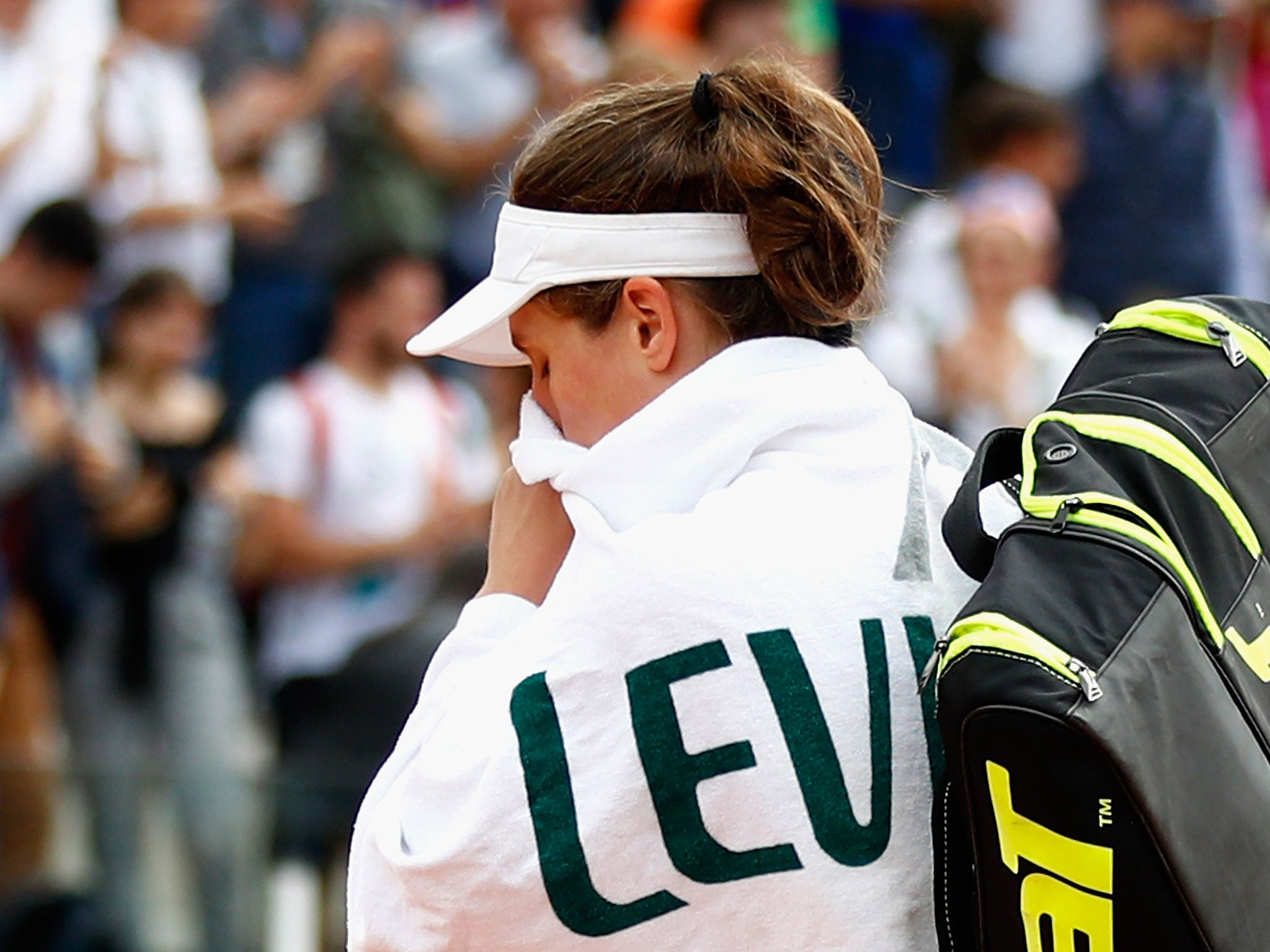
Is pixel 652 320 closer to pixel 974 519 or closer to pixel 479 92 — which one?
pixel 974 519

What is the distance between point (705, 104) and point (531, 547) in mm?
488

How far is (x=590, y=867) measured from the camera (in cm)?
188

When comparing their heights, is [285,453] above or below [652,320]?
below

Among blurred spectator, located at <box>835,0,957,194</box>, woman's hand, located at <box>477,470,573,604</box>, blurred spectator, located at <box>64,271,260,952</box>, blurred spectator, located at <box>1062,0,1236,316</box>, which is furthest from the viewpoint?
blurred spectator, located at <box>835,0,957,194</box>

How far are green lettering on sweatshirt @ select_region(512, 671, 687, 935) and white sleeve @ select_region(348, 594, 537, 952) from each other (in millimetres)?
22

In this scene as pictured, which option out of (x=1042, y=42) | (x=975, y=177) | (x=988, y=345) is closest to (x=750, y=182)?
(x=988, y=345)

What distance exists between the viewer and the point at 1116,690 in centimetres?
167

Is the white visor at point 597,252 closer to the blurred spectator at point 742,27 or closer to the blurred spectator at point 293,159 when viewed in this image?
the blurred spectator at point 293,159

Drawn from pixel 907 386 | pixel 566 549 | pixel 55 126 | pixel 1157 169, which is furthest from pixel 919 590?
pixel 1157 169

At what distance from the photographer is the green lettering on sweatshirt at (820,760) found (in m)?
1.87

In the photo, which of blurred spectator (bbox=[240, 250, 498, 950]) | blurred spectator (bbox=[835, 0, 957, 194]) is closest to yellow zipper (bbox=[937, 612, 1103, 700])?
blurred spectator (bbox=[240, 250, 498, 950])

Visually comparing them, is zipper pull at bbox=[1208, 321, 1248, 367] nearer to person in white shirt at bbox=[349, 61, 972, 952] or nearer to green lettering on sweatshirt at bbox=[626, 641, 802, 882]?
person in white shirt at bbox=[349, 61, 972, 952]

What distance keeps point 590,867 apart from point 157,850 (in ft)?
11.1

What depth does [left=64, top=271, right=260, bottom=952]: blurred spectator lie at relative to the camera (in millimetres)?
5309
